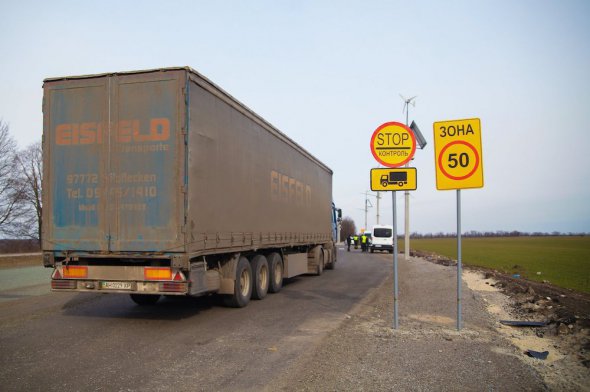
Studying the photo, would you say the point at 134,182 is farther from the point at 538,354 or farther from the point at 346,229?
the point at 346,229

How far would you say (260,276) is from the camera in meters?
11.1

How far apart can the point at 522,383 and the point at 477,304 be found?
5492 millimetres

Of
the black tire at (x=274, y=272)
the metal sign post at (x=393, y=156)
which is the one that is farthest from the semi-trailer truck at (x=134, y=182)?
the black tire at (x=274, y=272)

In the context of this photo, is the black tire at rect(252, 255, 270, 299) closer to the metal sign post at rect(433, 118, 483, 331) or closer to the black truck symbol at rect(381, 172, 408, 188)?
the black truck symbol at rect(381, 172, 408, 188)

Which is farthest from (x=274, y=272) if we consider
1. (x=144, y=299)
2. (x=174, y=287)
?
(x=174, y=287)

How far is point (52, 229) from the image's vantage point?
7.79 meters

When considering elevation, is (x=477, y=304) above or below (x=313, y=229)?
below

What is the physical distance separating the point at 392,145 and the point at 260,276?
4.98m

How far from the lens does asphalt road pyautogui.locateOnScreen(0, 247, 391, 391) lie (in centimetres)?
506

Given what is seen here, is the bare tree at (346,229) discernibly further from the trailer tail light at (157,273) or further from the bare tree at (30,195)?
the trailer tail light at (157,273)

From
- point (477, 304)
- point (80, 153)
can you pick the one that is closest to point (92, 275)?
A: point (80, 153)

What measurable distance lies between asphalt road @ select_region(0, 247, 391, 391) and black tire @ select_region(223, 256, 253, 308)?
0.21 meters

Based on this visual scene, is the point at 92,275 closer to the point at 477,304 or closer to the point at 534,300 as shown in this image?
the point at 477,304

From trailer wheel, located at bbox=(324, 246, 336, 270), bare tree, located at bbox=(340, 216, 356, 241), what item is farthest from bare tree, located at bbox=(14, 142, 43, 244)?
bare tree, located at bbox=(340, 216, 356, 241)
